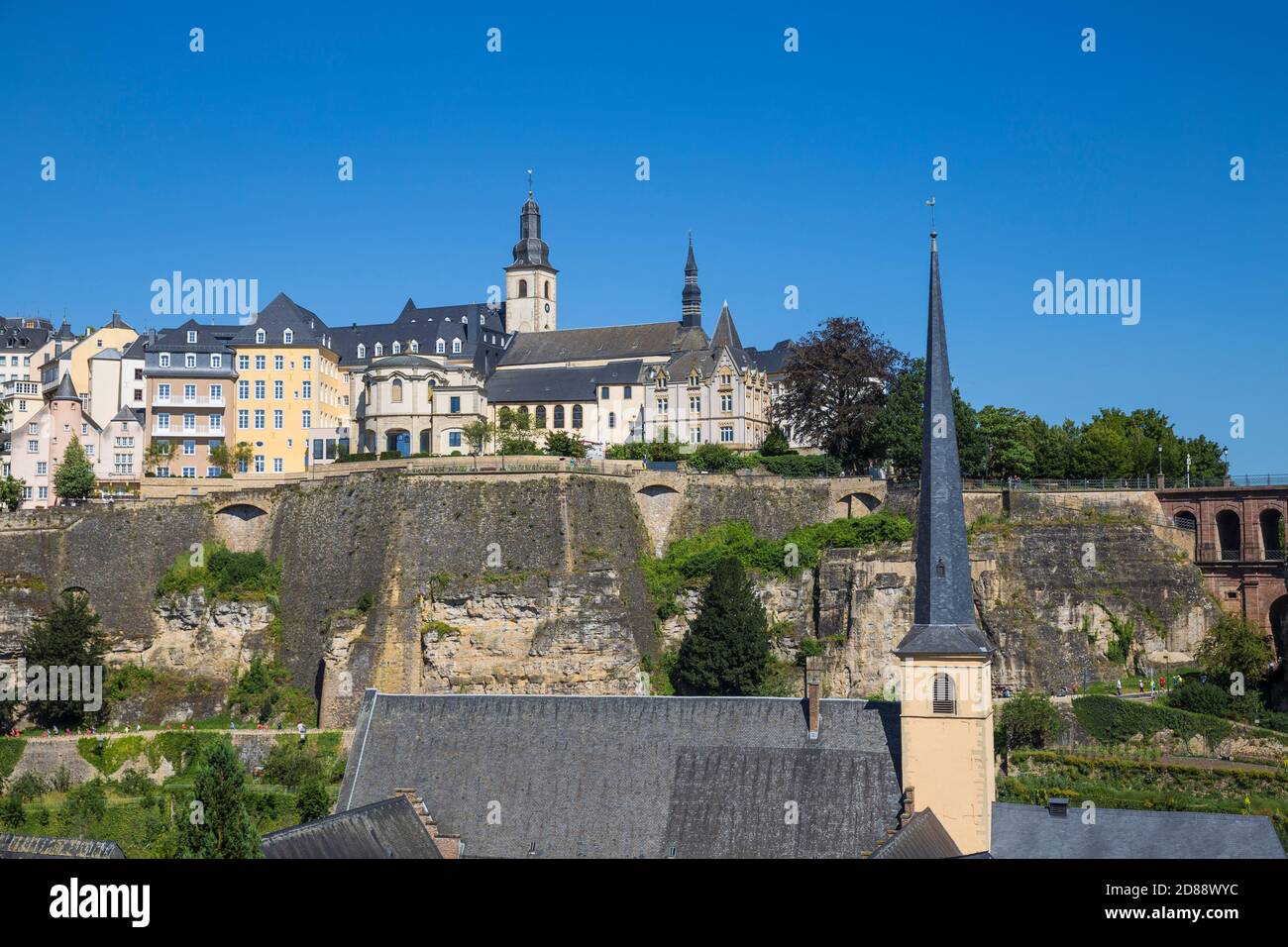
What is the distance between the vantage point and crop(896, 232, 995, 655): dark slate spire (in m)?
33.9

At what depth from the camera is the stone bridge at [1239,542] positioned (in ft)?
186

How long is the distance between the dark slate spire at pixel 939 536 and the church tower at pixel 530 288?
64240 mm

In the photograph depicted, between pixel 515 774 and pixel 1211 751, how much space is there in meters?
23.7

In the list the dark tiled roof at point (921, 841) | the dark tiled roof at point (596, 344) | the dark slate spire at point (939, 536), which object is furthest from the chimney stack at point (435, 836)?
the dark tiled roof at point (596, 344)

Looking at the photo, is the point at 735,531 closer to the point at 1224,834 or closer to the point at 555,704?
the point at 555,704

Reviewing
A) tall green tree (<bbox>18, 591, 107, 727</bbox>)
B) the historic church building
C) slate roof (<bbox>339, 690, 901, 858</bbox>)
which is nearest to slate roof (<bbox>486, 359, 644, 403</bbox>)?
the historic church building

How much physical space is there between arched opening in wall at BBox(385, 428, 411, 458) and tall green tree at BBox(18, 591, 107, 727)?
22.0m

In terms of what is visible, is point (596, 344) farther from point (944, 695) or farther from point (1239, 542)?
point (944, 695)

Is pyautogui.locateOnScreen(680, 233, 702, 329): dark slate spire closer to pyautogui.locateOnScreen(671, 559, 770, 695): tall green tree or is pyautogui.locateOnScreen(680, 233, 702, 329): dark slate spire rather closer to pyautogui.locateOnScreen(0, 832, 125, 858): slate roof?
pyautogui.locateOnScreen(671, 559, 770, 695): tall green tree

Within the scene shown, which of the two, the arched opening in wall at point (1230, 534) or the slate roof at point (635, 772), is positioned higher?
the arched opening in wall at point (1230, 534)

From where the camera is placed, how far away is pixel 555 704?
36625mm

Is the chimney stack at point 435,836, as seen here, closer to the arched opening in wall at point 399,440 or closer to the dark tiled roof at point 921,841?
the dark tiled roof at point 921,841
